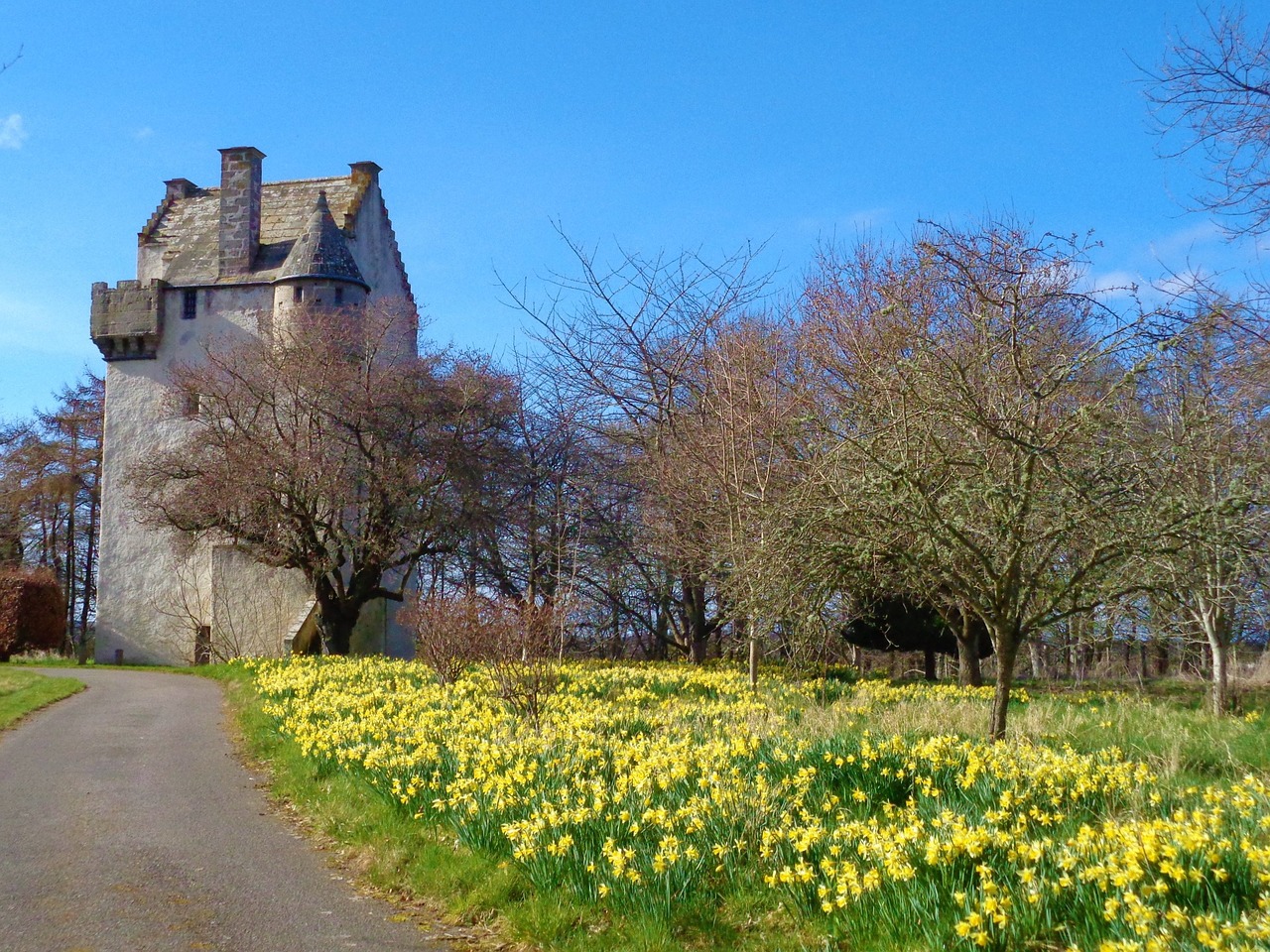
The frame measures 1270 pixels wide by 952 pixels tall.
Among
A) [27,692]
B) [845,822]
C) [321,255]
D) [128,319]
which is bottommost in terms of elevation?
[27,692]

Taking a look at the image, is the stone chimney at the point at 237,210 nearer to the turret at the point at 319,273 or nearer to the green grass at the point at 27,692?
the turret at the point at 319,273

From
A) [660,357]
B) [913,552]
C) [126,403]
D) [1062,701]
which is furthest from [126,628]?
[913,552]

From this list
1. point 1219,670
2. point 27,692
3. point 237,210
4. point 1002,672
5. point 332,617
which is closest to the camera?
point 1002,672

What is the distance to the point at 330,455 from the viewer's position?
26141 millimetres

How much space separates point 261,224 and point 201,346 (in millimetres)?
5128

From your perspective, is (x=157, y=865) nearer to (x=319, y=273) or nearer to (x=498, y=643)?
(x=498, y=643)

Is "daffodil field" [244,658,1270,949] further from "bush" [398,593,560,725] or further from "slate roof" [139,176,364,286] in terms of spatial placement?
"slate roof" [139,176,364,286]

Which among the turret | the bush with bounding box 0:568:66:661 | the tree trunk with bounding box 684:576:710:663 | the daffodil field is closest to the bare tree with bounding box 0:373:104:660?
the bush with bounding box 0:568:66:661

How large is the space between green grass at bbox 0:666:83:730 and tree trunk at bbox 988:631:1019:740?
12411 millimetres

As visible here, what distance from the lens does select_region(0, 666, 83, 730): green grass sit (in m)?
16.1

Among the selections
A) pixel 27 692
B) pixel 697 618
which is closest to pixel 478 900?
pixel 27 692

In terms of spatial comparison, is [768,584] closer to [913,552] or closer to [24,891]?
[913,552]

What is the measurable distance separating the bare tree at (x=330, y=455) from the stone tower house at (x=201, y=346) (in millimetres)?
4050

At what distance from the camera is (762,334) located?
17438 mm
